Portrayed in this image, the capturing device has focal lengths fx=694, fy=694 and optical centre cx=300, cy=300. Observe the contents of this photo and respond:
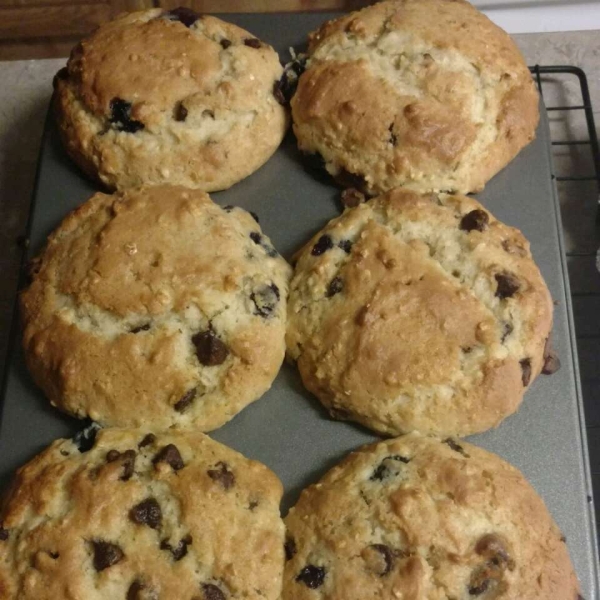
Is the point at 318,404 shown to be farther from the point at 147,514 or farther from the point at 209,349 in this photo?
the point at 147,514

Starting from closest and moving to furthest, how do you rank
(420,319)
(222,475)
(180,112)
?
(222,475)
(420,319)
(180,112)

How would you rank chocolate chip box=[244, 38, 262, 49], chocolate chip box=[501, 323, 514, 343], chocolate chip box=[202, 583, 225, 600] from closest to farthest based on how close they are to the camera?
1. chocolate chip box=[202, 583, 225, 600]
2. chocolate chip box=[501, 323, 514, 343]
3. chocolate chip box=[244, 38, 262, 49]

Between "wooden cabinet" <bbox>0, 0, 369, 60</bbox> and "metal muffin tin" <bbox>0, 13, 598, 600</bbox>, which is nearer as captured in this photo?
"metal muffin tin" <bbox>0, 13, 598, 600</bbox>

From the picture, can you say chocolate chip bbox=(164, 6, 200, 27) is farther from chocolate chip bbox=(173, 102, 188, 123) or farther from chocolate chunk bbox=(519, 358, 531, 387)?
chocolate chunk bbox=(519, 358, 531, 387)

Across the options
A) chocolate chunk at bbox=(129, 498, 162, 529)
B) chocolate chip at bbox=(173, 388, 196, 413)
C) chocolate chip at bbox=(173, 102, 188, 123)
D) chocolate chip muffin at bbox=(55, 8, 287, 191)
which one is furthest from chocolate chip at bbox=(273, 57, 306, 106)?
chocolate chunk at bbox=(129, 498, 162, 529)

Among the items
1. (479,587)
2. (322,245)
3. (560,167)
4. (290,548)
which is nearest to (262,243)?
(322,245)

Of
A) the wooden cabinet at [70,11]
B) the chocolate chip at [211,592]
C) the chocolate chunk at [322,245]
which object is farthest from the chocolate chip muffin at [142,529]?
the wooden cabinet at [70,11]

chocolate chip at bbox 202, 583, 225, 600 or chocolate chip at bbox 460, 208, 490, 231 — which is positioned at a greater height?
chocolate chip at bbox 460, 208, 490, 231

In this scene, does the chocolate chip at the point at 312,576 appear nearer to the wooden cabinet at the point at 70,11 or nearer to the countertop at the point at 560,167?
the countertop at the point at 560,167
